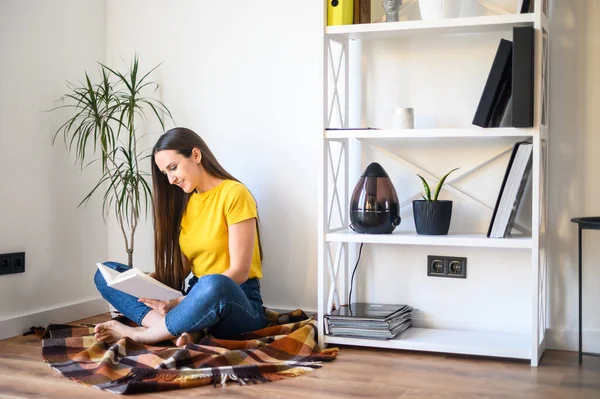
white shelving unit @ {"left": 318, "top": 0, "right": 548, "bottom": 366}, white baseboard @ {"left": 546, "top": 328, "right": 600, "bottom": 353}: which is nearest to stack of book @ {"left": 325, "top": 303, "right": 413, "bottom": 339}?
white shelving unit @ {"left": 318, "top": 0, "right": 548, "bottom": 366}

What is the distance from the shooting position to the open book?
2.59m

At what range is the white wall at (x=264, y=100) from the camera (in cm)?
337

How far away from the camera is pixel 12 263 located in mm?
3197

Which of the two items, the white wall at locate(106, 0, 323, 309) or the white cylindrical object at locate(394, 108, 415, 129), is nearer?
the white cylindrical object at locate(394, 108, 415, 129)

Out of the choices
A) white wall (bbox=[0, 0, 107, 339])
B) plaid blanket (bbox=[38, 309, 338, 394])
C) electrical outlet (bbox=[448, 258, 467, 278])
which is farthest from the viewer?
white wall (bbox=[0, 0, 107, 339])

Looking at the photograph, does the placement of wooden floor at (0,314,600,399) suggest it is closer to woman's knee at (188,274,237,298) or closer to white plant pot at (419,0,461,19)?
woman's knee at (188,274,237,298)

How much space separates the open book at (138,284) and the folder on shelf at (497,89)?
126 cm

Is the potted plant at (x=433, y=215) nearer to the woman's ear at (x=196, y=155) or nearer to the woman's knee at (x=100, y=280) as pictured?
the woman's ear at (x=196, y=155)

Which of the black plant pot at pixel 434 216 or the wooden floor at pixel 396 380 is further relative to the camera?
the black plant pot at pixel 434 216

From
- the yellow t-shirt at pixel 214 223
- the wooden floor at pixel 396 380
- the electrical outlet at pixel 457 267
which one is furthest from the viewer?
the electrical outlet at pixel 457 267

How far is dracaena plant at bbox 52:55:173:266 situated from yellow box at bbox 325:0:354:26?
0.99 metres

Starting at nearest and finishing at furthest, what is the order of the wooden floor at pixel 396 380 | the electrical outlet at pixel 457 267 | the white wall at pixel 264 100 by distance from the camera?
the wooden floor at pixel 396 380, the electrical outlet at pixel 457 267, the white wall at pixel 264 100

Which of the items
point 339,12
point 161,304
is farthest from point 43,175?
point 339,12

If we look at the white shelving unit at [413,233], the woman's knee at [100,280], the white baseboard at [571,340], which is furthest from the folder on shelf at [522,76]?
the woman's knee at [100,280]
